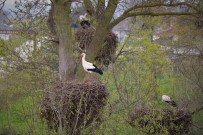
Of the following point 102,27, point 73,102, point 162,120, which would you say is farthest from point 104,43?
point 73,102

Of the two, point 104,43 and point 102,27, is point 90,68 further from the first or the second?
point 104,43

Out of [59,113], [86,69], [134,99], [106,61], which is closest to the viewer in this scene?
[59,113]

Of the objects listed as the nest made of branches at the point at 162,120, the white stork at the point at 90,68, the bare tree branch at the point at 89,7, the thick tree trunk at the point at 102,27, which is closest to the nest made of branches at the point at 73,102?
the white stork at the point at 90,68

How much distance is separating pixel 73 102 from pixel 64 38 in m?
2.15

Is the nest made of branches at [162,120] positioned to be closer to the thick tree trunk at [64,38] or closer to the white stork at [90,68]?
the white stork at [90,68]

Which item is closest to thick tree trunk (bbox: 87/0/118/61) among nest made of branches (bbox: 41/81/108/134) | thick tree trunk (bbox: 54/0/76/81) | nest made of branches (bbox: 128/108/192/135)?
thick tree trunk (bbox: 54/0/76/81)

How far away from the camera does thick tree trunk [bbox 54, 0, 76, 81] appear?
931 cm

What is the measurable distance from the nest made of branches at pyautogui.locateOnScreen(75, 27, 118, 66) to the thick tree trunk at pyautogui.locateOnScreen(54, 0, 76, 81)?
1.85 m

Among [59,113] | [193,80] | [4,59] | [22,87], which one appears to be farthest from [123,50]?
[59,113]

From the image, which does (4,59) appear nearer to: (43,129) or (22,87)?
(22,87)

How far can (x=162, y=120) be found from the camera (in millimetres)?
10156

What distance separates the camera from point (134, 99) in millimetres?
10445

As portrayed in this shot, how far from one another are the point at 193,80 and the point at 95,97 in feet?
16.8

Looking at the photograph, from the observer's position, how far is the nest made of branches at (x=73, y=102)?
289 inches
